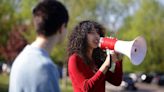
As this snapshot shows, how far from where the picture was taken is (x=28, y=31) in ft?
125

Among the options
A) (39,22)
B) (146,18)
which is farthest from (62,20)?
(146,18)

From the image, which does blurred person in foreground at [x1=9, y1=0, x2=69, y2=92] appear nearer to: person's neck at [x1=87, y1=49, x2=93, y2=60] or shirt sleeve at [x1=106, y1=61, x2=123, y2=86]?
person's neck at [x1=87, y1=49, x2=93, y2=60]

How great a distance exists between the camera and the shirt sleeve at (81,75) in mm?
4191

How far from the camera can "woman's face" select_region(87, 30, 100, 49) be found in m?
4.34

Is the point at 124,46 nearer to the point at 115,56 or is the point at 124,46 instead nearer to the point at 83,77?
the point at 115,56

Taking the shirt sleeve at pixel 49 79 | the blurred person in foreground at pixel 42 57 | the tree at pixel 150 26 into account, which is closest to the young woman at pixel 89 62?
the blurred person in foreground at pixel 42 57

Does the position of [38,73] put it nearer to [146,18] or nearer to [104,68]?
[104,68]

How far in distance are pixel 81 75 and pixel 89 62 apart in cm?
22

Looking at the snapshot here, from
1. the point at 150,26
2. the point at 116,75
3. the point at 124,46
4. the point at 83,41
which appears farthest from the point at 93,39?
the point at 150,26

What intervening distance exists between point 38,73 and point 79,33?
1.73 meters

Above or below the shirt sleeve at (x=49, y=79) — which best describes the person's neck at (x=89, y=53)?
above

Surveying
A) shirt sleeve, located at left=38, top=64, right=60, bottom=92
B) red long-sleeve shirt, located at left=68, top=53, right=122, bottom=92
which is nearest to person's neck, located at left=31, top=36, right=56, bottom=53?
shirt sleeve, located at left=38, top=64, right=60, bottom=92

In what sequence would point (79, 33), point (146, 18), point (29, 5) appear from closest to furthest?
point (79, 33)
point (29, 5)
point (146, 18)

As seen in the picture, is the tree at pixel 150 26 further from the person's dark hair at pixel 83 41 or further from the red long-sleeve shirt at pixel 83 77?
the red long-sleeve shirt at pixel 83 77
